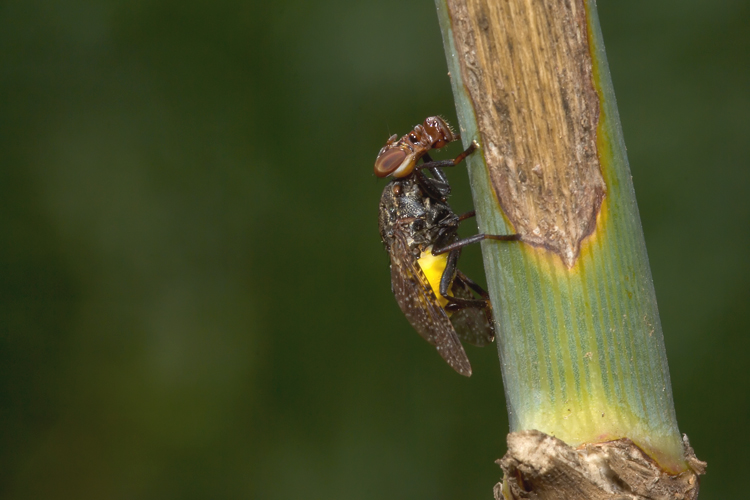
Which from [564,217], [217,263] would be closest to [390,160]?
[564,217]

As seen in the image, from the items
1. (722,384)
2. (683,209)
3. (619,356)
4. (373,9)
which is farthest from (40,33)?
(722,384)

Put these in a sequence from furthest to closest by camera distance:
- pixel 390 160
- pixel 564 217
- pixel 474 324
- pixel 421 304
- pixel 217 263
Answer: pixel 217 263, pixel 474 324, pixel 421 304, pixel 390 160, pixel 564 217

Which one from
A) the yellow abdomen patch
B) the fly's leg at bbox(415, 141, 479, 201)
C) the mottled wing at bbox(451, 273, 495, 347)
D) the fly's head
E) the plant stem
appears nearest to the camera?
the plant stem

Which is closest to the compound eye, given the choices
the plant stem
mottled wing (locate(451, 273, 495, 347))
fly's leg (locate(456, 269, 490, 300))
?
fly's leg (locate(456, 269, 490, 300))

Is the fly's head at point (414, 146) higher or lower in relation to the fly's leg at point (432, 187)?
higher

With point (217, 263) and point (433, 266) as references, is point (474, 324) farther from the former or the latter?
point (217, 263)

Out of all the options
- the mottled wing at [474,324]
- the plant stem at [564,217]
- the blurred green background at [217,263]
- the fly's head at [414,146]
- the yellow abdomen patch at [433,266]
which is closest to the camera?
the plant stem at [564,217]

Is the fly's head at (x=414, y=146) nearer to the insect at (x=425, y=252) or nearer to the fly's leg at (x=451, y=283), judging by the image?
the insect at (x=425, y=252)

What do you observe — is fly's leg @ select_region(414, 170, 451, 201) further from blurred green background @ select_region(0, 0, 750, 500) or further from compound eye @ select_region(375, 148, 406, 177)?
blurred green background @ select_region(0, 0, 750, 500)

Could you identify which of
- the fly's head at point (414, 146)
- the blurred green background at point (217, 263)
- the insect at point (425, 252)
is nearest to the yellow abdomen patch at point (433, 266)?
the insect at point (425, 252)
